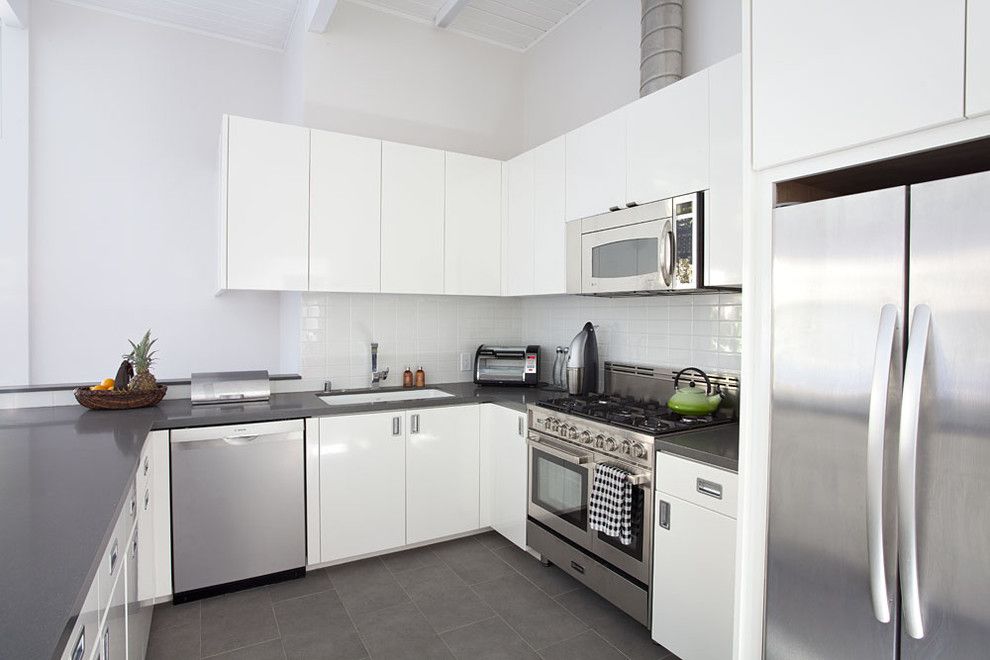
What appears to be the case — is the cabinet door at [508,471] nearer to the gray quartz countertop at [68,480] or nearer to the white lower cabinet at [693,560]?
the gray quartz countertop at [68,480]

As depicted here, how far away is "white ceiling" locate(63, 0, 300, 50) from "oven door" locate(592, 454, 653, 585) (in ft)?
10.9

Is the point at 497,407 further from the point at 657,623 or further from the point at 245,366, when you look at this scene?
the point at 245,366

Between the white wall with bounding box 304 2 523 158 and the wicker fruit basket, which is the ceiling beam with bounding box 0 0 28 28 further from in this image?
the wicker fruit basket

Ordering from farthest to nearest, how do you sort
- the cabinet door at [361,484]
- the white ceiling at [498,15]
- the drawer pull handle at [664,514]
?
1. the white ceiling at [498,15]
2. the cabinet door at [361,484]
3. the drawer pull handle at [664,514]

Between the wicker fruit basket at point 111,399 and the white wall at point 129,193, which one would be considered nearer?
the wicker fruit basket at point 111,399

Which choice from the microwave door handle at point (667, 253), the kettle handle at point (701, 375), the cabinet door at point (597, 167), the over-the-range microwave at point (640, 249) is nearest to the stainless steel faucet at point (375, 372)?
the over-the-range microwave at point (640, 249)

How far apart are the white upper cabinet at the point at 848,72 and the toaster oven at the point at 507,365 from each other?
7.67 feet

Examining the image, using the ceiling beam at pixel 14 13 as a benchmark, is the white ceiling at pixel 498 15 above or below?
above

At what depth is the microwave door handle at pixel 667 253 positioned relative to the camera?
2412 mm

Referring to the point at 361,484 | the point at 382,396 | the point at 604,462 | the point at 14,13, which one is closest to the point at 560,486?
the point at 604,462

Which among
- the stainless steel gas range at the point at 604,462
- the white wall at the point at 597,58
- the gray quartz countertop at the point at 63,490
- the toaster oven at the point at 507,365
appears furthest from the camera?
the toaster oven at the point at 507,365

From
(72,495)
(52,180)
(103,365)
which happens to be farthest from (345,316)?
(72,495)

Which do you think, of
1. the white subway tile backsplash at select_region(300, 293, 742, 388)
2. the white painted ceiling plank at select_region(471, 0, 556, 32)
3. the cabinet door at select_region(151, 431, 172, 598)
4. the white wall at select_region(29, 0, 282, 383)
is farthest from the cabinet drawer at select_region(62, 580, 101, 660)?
the white painted ceiling plank at select_region(471, 0, 556, 32)

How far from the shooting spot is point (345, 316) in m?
3.53
